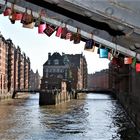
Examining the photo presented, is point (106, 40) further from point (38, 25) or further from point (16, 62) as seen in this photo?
point (16, 62)

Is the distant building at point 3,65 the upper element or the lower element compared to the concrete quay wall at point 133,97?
upper

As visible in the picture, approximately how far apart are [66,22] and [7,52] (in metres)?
138

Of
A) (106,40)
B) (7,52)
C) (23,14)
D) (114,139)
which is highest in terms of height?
(7,52)

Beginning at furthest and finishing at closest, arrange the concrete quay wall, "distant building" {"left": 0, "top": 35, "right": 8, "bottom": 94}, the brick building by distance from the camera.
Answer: the brick building, "distant building" {"left": 0, "top": 35, "right": 8, "bottom": 94}, the concrete quay wall

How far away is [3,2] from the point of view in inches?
353

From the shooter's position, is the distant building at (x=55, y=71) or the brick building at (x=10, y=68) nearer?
the brick building at (x=10, y=68)

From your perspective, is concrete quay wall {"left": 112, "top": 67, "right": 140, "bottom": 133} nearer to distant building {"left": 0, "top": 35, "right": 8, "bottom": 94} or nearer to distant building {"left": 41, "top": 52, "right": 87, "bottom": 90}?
distant building {"left": 0, "top": 35, "right": 8, "bottom": 94}

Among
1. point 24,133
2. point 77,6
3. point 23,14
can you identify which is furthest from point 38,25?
point 24,133

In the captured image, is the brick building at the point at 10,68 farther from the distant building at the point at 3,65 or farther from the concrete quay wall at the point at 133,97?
the concrete quay wall at the point at 133,97

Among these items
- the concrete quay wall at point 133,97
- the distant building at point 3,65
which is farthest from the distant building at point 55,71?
the concrete quay wall at point 133,97

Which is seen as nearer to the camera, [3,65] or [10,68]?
[3,65]

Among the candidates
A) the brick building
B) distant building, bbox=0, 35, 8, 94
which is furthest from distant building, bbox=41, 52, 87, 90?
distant building, bbox=0, 35, 8, 94

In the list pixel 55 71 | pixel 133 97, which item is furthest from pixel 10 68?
pixel 133 97

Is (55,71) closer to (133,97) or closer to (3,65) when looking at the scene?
(3,65)
